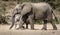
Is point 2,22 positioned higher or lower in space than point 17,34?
lower

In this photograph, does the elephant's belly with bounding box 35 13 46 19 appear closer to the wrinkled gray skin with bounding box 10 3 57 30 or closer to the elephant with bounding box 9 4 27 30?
the wrinkled gray skin with bounding box 10 3 57 30

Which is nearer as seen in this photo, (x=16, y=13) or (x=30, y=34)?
(x=30, y=34)

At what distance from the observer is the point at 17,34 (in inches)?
585

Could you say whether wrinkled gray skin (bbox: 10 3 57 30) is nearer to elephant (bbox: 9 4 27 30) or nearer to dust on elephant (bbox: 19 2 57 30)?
dust on elephant (bbox: 19 2 57 30)

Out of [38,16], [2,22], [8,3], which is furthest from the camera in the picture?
[8,3]

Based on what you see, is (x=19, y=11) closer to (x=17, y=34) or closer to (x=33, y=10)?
(x=33, y=10)

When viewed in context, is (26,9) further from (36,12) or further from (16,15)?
(16,15)

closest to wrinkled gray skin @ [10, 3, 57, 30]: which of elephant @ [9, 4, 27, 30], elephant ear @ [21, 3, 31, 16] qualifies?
elephant ear @ [21, 3, 31, 16]

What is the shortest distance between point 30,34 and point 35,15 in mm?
3288

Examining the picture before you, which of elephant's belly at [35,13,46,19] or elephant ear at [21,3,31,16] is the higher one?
elephant ear at [21,3,31,16]

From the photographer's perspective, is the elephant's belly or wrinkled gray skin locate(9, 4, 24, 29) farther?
wrinkled gray skin locate(9, 4, 24, 29)

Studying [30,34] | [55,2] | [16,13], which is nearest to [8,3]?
[55,2]

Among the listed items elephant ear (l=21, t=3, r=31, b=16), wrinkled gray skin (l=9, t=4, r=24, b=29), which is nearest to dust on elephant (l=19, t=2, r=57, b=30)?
elephant ear (l=21, t=3, r=31, b=16)

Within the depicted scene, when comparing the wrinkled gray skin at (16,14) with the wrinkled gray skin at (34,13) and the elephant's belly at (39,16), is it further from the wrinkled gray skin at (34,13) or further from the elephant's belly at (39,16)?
the elephant's belly at (39,16)
